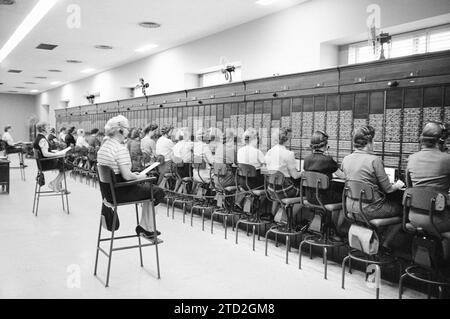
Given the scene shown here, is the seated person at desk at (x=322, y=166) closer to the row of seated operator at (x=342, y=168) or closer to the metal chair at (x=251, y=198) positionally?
the row of seated operator at (x=342, y=168)

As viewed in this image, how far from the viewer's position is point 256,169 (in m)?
5.02

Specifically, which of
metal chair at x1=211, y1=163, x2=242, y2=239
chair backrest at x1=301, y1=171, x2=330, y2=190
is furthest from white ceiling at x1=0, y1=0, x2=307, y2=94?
chair backrest at x1=301, y1=171, x2=330, y2=190

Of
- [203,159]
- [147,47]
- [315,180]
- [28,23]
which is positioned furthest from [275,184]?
[147,47]

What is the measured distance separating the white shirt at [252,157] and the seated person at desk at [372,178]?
168 centimetres

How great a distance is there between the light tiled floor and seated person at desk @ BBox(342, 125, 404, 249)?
689 millimetres

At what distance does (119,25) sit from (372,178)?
21.2 feet

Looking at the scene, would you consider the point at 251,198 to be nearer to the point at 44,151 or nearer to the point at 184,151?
the point at 184,151

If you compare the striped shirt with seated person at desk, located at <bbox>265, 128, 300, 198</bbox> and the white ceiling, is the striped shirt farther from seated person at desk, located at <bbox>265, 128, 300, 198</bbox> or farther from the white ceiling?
the white ceiling

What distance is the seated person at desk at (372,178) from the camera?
3471 millimetres

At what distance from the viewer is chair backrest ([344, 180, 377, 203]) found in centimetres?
334

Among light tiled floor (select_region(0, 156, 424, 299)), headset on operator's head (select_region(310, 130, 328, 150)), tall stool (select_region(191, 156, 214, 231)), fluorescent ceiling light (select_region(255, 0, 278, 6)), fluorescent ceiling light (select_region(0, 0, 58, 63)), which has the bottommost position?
light tiled floor (select_region(0, 156, 424, 299))

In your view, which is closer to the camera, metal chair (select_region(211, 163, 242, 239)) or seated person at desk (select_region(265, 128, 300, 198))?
seated person at desk (select_region(265, 128, 300, 198))

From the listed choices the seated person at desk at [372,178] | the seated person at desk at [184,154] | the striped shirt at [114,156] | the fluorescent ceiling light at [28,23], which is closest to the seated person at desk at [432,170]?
the seated person at desk at [372,178]
